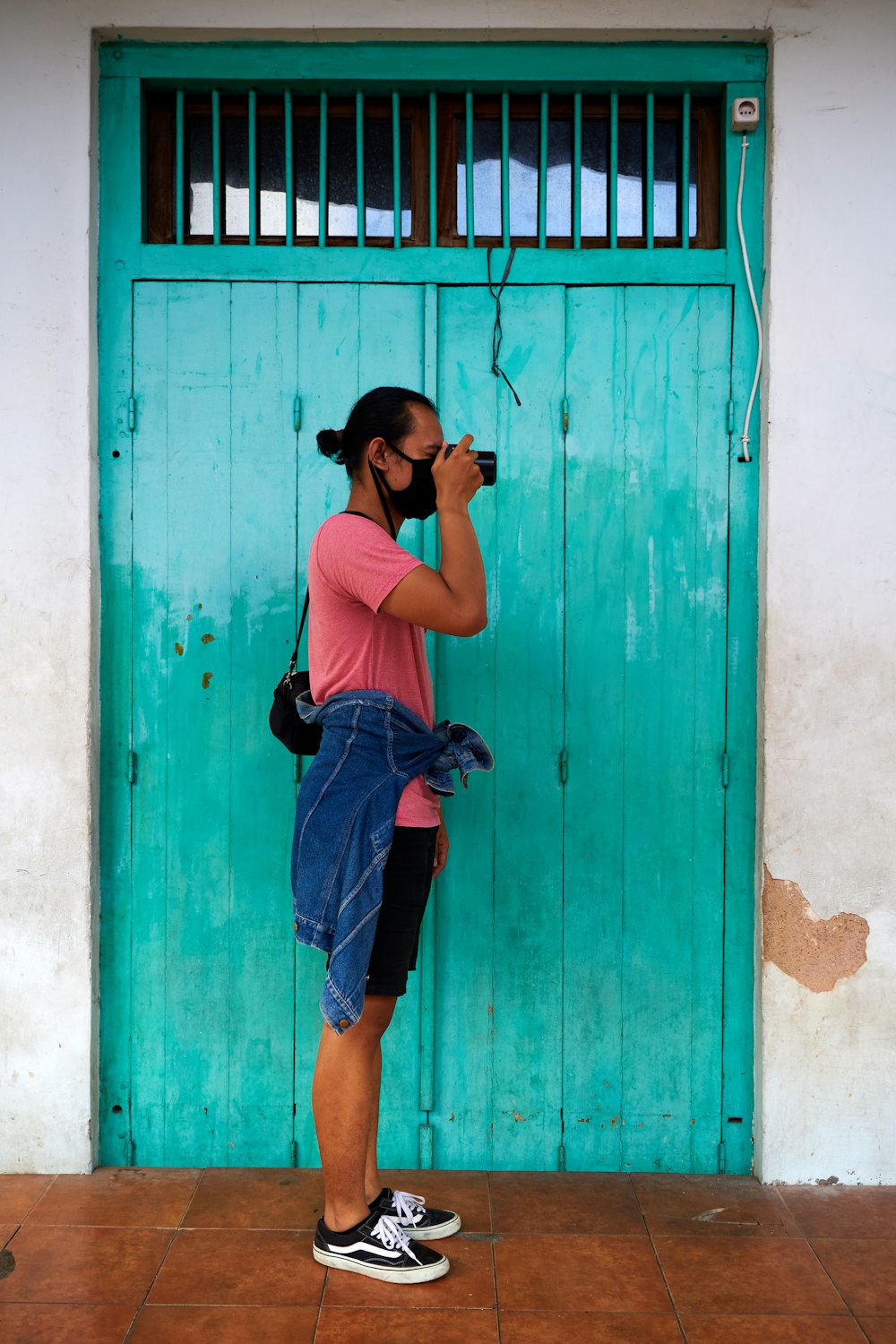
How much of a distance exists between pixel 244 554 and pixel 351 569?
0.81 meters

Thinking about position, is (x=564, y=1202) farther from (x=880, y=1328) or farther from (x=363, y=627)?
(x=363, y=627)

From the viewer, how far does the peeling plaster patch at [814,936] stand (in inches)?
123

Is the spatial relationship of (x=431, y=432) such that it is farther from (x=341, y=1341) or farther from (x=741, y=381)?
(x=341, y=1341)

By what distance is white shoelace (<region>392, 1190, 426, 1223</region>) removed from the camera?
8.97ft

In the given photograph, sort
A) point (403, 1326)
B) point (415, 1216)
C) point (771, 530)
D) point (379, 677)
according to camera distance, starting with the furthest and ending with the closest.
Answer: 1. point (771, 530)
2. point (415, 1216)
3. point (379, 677)
4. point (403, 1326)

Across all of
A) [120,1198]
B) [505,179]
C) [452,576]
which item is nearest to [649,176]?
[505,179]

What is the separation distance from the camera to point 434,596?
8.06 ft

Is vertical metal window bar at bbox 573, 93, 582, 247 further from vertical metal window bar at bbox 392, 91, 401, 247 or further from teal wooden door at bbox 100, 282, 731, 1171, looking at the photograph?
vertical metal window bar at bbox 392, 91, 401, 247

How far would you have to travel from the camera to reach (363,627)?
2.60 metres

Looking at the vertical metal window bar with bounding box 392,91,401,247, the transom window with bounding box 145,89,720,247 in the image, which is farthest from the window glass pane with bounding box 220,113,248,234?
the vertical metal window bar with bounding box 392,91,401,247

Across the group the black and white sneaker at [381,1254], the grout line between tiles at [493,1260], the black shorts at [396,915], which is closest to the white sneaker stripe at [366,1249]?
the black and white sneaker at [381,1254]

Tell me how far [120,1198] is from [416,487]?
2.00 metres

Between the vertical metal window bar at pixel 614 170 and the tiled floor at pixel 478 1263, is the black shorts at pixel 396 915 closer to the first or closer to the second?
the tiled floor at pixel 478 1263

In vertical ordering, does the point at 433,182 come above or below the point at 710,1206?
above
